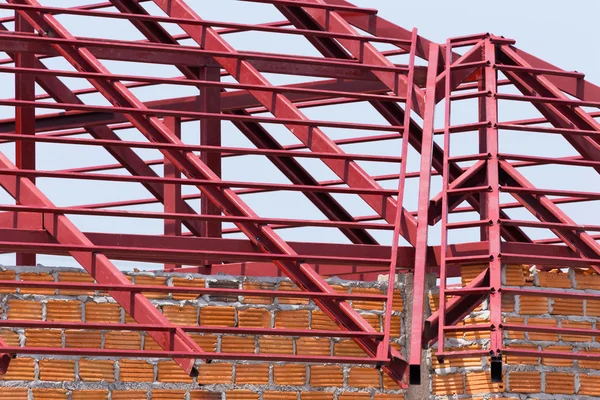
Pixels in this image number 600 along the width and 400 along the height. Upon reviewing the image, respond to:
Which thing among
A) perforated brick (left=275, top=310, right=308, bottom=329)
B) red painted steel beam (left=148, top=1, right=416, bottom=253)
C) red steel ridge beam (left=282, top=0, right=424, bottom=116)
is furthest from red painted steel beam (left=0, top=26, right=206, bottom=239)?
perforated brick (left=275, top=310, right=308, bottom=329)

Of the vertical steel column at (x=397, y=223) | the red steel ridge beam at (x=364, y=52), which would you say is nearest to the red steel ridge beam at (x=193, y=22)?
the red steel ridge beam at (x=364, y=52)

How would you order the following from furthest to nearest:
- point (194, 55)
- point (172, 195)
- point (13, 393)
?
point (172, 195) → point (194, 55) → point (13, 393)

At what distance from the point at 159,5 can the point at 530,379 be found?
16.0ft

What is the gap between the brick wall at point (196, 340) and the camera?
920 cm

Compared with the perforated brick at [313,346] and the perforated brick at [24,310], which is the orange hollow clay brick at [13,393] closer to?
the perforated brick at [24,310]

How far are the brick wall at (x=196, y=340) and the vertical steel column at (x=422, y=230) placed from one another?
2.07ft

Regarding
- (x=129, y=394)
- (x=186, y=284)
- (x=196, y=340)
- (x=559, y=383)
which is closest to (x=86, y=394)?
(x=129, y=394)

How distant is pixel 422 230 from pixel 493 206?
56 centimetres

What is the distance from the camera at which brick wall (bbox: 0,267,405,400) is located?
9.20 meters

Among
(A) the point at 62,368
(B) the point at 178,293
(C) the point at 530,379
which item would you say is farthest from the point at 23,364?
(C) the point at 530,379

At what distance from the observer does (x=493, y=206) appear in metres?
9.61

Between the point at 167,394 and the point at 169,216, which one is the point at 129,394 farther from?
the point at 169,216

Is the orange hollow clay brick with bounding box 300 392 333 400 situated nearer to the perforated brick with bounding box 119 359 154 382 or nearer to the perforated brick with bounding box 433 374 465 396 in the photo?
the perforated brick with bounding box 433 374 465 396

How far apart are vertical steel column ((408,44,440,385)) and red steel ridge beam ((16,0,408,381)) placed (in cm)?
48
